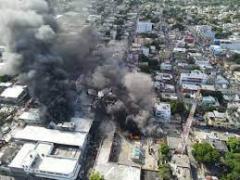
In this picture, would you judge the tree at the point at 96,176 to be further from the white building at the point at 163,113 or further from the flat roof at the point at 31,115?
the white building at the point at 163,113

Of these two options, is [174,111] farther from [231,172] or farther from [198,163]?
[231,172]

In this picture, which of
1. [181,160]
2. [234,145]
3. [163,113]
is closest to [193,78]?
[163,113]

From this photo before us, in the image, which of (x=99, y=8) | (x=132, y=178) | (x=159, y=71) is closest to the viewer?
(x=132, y=178)

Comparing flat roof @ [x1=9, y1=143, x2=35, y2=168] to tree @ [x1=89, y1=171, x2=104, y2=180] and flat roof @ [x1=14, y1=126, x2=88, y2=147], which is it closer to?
flat roof @ [x1=14, y1=126, x2=88, y2=147]

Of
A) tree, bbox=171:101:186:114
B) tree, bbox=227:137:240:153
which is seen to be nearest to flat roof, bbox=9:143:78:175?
tree, bbox=171:101:186:114

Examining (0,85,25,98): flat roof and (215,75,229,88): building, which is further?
(215,75,229,88): building

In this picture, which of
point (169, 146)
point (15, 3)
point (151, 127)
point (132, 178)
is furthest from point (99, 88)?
point (15, 3)
